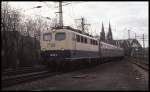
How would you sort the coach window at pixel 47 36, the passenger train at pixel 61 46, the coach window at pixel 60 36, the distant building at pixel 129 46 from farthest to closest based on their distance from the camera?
the distant building at pixel 129 46, the coach window at pixel 47 36, the coach window at pixel 60 36, the passenger train at pixel 61 46

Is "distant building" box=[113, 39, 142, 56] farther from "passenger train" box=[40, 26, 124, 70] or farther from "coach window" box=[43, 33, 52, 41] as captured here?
"coach window" box=[43, 33, 52, 41]

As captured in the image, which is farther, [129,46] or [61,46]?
[129,46]

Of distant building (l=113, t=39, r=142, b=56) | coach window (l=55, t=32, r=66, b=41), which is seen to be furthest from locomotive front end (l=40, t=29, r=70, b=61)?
distant building (l=113, t=39, r=142, b=56)

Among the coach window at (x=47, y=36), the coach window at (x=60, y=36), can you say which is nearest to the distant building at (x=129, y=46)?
the coach window at (x=47, y=36)

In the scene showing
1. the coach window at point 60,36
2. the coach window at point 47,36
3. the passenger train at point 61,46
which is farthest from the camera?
the coach window at point 47,36

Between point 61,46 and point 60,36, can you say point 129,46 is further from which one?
point 61,46

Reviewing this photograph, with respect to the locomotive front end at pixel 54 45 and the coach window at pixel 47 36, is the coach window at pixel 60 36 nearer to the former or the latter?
the locomotive front end at pixel 54 45

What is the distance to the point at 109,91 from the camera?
40.3ft

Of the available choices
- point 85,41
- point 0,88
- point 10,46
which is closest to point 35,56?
point 10,46

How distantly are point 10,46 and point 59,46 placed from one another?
→ 12.7 metres

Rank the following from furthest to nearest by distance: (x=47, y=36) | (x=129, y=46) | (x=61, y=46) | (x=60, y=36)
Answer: (x=129, y=46) → (x=47, y=36) → (x=60, y=36) → (x=61, y=46)

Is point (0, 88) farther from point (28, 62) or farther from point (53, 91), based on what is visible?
point (28, 62)

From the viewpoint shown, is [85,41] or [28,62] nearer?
[85,41]

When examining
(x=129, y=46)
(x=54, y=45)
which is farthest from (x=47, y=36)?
(x=129, y=46)
